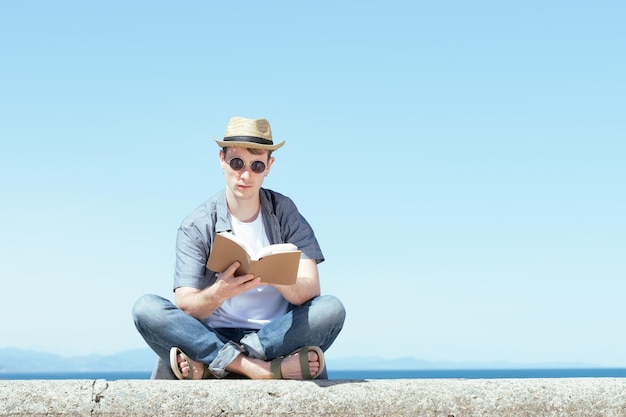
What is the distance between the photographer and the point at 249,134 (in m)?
4.68

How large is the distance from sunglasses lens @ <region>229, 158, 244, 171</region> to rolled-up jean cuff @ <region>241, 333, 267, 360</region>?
1.03 meters

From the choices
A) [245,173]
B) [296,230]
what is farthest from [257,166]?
[296,230]

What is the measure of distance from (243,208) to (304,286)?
0.67 metres

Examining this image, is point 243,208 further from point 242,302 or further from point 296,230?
point 242,302

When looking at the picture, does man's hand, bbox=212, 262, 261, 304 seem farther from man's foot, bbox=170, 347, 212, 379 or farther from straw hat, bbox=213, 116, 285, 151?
straw hat, bbox=213, 116, 285, 151

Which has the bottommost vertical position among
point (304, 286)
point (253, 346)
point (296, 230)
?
point (253, 346)

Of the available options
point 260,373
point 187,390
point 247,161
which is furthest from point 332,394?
point 247,161

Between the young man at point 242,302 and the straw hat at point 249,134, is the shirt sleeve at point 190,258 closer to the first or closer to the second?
the young man at point 242,302

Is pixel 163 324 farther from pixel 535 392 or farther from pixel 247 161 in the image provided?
pixel 535 392

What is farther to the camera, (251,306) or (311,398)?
(251,306)

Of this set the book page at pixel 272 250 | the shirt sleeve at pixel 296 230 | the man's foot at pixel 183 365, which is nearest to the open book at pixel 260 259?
the book page at pixel 272 250

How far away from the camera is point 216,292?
14.0 ft

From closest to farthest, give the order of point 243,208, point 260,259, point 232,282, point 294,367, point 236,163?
point 260,259, point 232,282, point 294,367, point 236,163, point 243,208

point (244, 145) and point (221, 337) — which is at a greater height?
point (244, 145)
